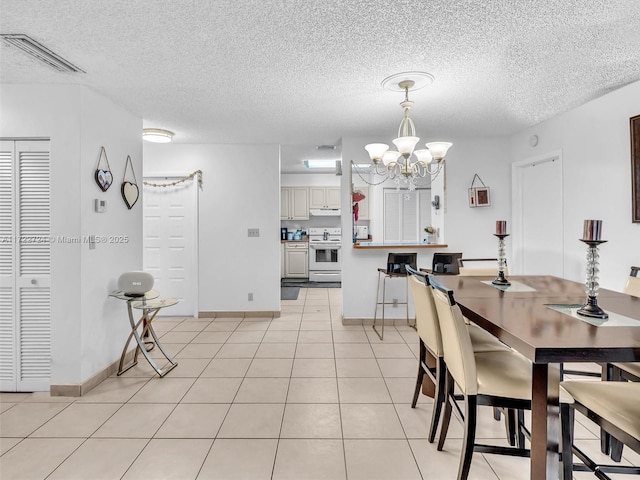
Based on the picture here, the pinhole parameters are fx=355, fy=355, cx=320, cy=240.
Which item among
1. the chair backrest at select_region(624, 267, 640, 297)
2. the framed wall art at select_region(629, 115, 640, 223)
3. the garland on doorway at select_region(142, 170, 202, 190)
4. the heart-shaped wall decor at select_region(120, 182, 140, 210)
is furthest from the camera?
the garland on doorway at select_region(142, 170, 202, 190)

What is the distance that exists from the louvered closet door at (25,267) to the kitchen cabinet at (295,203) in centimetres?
503

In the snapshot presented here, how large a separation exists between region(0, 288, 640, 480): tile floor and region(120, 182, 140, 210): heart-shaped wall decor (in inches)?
58.8

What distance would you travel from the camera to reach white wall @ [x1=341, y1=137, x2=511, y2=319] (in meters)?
4.48

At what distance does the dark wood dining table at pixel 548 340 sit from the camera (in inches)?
48.7

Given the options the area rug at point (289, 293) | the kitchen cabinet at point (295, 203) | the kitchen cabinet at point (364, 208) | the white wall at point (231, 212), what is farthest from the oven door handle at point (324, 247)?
the white wall at point (231, 212)

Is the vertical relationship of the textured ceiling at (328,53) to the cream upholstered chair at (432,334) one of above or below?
above

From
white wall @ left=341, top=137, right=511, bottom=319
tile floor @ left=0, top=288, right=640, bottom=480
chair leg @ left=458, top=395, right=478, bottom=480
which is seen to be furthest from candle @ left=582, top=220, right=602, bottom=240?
white wall @ left=341, top=137, right=511, bottom=319

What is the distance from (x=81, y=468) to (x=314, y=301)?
4.17m

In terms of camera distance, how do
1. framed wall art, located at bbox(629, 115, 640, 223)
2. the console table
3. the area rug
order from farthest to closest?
the area rug, the console table, framed wall art, located at bbox(629, 115, 640, 223)

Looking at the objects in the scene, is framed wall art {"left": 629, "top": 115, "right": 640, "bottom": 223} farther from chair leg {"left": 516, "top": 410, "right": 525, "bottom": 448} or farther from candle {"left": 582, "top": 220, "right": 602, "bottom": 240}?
chair leg {"left": 516, "top": 410, "right": 525, "bottom": 448}

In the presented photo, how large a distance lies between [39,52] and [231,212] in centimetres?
275

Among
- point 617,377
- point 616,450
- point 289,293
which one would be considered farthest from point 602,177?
point 289,293

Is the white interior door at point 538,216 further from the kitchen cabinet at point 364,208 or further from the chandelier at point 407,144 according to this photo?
the kitchen cabinet at point 364,208

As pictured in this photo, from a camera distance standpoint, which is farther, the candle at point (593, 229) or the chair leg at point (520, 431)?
the chair leg at point (520, 431)
